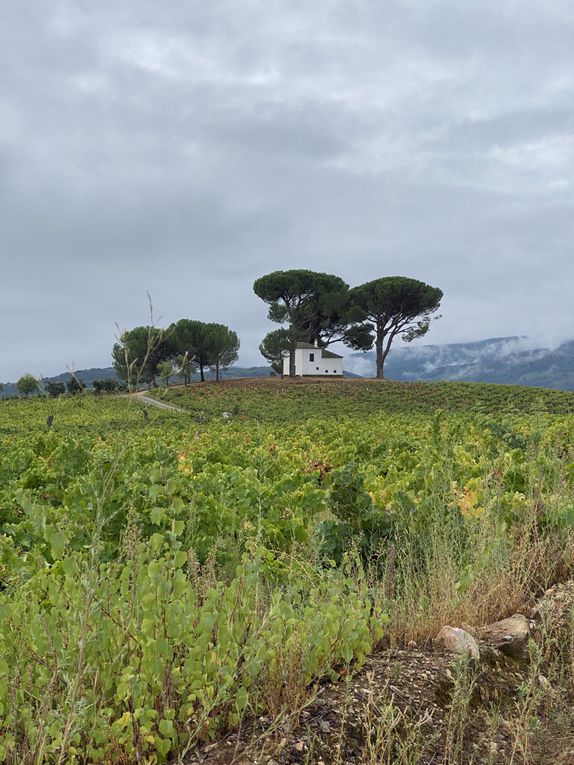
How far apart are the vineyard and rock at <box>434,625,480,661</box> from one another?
92 millimetres

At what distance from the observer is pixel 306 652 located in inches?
112

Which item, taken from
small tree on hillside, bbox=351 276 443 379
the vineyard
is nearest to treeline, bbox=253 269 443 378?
small tree on hillside, bbox=351 276 443 379

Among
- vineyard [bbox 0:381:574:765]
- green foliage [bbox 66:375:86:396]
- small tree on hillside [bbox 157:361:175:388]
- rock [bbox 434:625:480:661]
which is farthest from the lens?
rock [bbox 434:625:480:661]

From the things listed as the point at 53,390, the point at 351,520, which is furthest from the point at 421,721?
the point at 53,390

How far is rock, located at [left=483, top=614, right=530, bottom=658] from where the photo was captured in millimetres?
3822

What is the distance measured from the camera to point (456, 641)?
3627 mm

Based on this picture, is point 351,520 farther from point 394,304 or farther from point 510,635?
point 394,304

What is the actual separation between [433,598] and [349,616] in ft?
3.66

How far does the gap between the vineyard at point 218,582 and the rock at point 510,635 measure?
0.47 feet

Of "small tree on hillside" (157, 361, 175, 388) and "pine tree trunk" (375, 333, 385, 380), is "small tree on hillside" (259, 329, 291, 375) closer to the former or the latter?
"pine tree trunk" (375, 333, 385, 380)

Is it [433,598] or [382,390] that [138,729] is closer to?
[433,598]

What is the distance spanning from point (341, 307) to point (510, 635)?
6806cm

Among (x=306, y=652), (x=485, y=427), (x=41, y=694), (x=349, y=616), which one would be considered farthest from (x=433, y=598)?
(x=485, y=427)

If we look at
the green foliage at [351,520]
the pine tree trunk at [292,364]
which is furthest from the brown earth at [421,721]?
the pine tree trunk at [292,364]
